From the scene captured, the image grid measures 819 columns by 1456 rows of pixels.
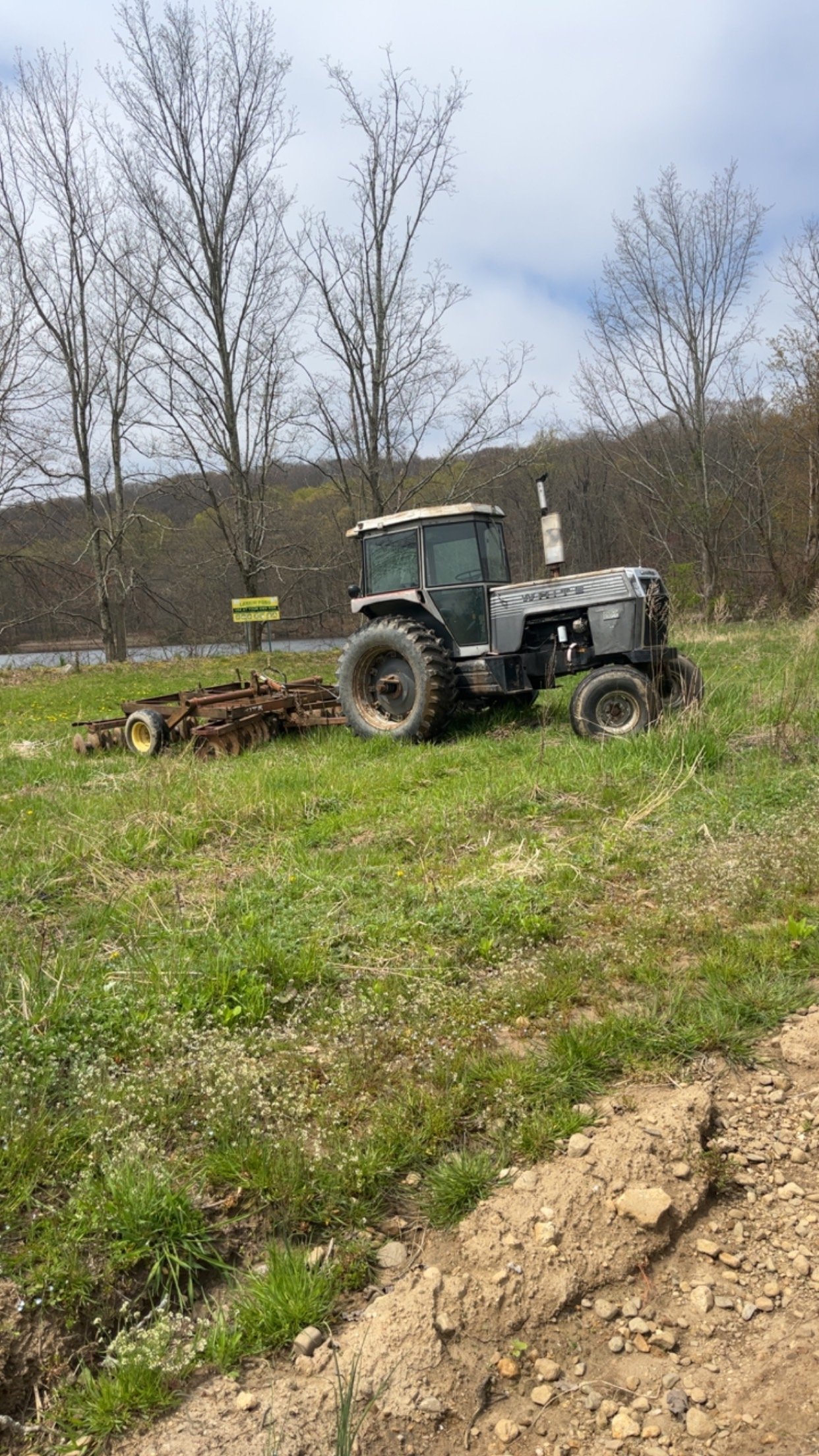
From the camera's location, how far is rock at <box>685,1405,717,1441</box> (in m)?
1.76

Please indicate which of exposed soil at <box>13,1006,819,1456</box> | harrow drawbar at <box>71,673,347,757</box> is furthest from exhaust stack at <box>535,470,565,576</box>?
exposed soil at <box>13,1006,819,1456</box>

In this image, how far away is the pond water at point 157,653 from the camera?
2248 centimetres

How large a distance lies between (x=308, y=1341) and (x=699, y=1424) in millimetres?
889

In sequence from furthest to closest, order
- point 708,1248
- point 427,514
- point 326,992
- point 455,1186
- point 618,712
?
point 427,514 < point 618,712 < point 326,992 < point 455,1186 < point 708,1248

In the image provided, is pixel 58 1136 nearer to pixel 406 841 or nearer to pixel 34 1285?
pixel 34 1285

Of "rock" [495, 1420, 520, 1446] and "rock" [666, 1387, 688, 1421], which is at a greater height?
"rock" [666, 1387, 688, 1421]

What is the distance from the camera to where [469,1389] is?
194 cm

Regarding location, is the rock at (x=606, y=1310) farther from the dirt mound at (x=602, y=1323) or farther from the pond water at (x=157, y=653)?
the pond water at (x=157, y=653)

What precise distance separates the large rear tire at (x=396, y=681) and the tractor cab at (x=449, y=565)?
27 cm

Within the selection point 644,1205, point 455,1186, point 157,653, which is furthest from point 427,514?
point 157,653

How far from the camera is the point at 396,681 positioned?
9.09 meters

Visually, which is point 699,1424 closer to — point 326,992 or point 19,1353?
point 19,1353

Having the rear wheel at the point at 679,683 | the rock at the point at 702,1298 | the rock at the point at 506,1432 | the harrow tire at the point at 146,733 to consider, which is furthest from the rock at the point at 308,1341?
the harrow tire at the point at 146,733

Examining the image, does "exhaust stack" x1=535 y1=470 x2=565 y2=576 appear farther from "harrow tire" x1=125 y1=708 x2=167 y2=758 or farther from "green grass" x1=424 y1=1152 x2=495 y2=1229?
"green grass" x1=424 y1=1152 x2=495 y2=1229
